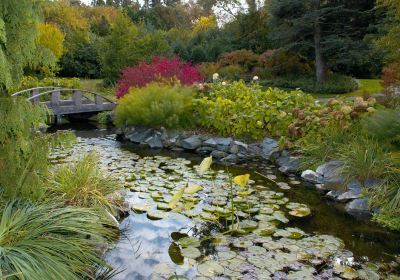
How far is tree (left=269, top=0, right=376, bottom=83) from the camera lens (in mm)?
14383

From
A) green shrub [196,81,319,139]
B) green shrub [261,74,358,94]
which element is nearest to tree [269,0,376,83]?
green shrub [261,74,358,94]

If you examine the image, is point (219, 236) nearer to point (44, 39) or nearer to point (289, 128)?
point (289, 128)

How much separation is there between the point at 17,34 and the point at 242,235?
287 cm

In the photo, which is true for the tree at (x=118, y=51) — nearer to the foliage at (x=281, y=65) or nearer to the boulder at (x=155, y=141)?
the foliage at (x=281, y=65)

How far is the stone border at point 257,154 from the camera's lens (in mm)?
5523

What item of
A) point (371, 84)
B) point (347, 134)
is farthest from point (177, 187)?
point (371, 84)

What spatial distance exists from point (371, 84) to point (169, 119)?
400 inches

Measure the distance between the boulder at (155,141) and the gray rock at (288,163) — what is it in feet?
9.46

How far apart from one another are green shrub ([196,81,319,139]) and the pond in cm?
167

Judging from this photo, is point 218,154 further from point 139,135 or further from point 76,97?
point 76,97

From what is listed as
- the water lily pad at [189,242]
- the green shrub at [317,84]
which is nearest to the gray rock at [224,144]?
the water lily pad at [189,242]

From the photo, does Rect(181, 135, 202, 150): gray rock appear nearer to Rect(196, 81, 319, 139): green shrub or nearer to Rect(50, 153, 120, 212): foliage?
Rect(196, 81, 319, 139): green shrub

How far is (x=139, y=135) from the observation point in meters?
9.56

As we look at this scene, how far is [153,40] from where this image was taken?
716 inches
